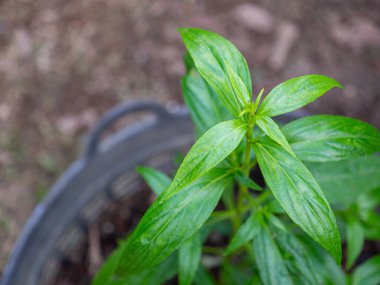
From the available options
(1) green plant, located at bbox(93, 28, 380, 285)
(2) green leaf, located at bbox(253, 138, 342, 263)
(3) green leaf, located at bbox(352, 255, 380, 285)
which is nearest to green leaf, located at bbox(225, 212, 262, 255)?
(1) green plant, located at bbox(93, 28, 380, 285)

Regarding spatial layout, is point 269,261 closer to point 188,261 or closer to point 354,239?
point 188,261

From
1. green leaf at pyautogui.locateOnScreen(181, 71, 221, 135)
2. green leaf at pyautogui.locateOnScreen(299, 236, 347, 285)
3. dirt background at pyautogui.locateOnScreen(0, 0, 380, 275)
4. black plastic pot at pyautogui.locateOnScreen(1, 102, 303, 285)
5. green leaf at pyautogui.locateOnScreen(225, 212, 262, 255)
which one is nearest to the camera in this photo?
green leaf at pyautogui.locateOnScreen(225, 212, 262, 255)

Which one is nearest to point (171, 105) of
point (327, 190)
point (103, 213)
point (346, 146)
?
point (103, 213)

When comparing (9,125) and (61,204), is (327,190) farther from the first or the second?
(9,125)

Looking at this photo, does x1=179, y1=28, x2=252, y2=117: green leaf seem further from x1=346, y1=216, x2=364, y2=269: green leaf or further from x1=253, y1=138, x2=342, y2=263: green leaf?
x1=346, y1=216, x2=364, y2=269: green leaf

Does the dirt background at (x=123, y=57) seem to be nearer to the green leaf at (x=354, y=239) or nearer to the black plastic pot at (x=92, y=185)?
the black plastic pot at (x=92, y=185)

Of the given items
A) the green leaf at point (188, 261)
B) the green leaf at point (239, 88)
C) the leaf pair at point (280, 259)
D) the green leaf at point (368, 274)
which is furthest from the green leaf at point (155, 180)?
the green leaf at point (368, 274)
